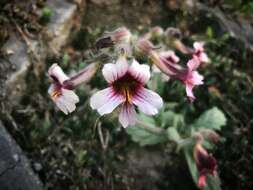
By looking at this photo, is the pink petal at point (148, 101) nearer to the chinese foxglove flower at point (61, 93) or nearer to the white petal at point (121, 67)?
the white petal at point (121, 67)

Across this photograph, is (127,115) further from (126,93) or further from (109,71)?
(109,71)

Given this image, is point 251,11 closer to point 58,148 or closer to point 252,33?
point 252,33

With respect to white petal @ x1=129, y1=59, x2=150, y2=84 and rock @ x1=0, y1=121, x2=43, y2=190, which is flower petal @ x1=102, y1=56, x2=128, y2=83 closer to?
white petal @ x1=129, y1=59, x2=150, y2=84

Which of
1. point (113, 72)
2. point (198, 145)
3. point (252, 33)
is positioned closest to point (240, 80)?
point (252, 33)

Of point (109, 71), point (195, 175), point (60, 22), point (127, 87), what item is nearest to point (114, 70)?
point (109, 71)

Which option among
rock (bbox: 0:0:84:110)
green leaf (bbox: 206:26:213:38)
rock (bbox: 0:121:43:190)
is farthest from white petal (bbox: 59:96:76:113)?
green leaf (bbox: 206:26:213:38)

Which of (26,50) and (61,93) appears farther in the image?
(26,50)
